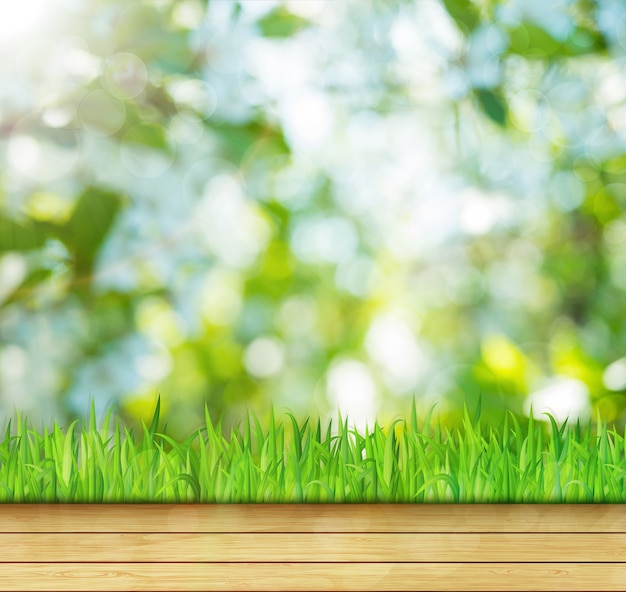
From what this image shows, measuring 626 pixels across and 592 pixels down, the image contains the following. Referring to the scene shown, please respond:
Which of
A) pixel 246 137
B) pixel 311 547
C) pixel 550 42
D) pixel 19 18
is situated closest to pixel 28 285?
pixel 246 137

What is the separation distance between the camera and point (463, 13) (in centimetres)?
118

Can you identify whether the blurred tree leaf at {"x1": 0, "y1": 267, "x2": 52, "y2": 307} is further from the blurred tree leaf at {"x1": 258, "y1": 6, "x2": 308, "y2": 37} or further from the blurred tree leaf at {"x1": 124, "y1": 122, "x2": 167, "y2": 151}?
the blurred tree leaf at {"x1": 258, "y1": 6, "x2": 308, "y2": 37}

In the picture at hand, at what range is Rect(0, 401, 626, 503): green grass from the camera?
4.13ft

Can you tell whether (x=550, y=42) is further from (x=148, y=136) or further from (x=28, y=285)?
(x=28, y=285)

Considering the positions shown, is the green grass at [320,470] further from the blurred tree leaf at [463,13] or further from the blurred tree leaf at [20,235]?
the blurred tree leaf at [463,13]

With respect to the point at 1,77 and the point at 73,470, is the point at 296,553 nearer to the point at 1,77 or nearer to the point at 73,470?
the point at 73,470

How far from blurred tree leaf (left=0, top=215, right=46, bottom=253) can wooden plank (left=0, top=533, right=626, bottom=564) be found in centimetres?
47

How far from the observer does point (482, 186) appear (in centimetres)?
164

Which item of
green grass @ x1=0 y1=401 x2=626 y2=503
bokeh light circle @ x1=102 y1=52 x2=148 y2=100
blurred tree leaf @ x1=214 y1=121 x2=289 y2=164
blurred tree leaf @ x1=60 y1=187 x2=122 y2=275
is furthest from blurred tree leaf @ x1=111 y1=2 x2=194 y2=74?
green grass @ x1=0 y1=401 x2=626 y2=503

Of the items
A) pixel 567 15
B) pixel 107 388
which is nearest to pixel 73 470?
pixel 107 388

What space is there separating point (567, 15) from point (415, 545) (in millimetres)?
1145

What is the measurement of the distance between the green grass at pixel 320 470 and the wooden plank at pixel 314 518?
0.10 feet

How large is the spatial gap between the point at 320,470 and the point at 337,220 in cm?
61

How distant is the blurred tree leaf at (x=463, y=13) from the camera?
3.87ft
